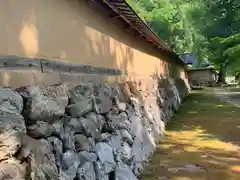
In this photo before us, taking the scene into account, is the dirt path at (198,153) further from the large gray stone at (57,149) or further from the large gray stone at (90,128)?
the large gray stone at (57,149)

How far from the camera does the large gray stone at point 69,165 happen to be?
352 cm

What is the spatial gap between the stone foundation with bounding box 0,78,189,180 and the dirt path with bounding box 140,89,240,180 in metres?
0.44

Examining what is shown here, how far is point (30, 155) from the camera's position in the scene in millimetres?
Result: 2900

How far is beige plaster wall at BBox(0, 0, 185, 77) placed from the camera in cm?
349

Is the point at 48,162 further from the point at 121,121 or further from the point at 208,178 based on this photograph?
the point at 208,178

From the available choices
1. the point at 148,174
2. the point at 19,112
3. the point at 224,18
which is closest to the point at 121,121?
the point at 148,174

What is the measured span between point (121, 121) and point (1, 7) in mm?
3331

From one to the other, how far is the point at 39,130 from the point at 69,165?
2.04 ft

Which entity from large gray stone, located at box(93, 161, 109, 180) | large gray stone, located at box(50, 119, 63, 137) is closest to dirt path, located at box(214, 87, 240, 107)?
large gray stone, located at box(93, 161, 109, 180)

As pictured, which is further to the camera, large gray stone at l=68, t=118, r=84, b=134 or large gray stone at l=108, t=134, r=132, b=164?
large gray stone at l=108, t=134, r=132, b=164

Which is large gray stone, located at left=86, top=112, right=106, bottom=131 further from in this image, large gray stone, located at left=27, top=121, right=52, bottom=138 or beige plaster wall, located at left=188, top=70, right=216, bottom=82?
beige plaster wall, located at left=188, top=70, right=216, bottom=82

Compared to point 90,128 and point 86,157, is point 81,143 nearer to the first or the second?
point 86,157

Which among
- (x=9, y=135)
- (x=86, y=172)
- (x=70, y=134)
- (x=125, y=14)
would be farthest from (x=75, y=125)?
(x=125, y=14)

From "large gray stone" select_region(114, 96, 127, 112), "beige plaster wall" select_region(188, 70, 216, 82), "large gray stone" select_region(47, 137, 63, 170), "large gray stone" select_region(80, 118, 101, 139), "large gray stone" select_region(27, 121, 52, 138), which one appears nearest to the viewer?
"large gray stone" select_region(27, 121, 52, 138)
